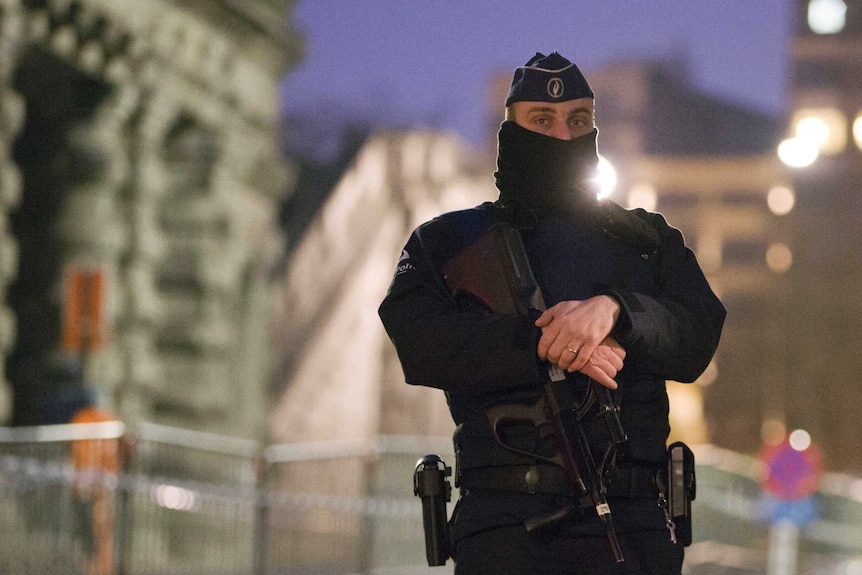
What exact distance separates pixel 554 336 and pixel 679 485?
0.51 metres

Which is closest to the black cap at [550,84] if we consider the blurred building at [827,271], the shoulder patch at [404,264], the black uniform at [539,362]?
the black uniform at [539,362]

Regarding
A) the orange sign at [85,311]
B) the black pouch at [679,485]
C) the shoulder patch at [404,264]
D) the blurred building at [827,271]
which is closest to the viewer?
the black pouch at [679,485]

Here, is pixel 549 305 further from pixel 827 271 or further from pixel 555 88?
pixel 827 271

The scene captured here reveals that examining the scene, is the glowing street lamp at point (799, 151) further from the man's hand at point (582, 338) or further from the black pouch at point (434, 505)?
the man's hand at point (582, 338)

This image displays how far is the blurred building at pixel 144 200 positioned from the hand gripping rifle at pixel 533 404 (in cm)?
1300

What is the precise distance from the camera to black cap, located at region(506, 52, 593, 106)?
4.21 metres

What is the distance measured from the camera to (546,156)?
4176 millimetres

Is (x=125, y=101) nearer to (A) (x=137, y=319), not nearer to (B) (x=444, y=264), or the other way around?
(A) (x=137, y=319)

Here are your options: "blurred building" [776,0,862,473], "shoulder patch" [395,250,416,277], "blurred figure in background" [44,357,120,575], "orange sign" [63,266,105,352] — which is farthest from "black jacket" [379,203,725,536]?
"blurred building" [776,0,862,473]

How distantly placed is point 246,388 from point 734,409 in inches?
2759

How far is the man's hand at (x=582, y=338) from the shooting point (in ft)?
12.8

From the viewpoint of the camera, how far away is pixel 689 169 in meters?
114

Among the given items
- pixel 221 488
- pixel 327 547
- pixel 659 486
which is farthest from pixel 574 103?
pixel 327 547

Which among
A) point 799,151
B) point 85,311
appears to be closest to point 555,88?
point 799,151
